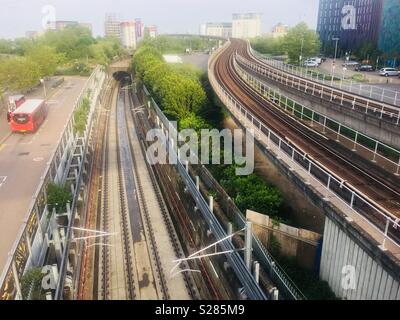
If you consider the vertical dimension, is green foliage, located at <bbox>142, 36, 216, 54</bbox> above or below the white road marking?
above

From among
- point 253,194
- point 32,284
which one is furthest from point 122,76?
point 32,284

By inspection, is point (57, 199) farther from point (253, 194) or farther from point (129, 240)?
point (253, 194)

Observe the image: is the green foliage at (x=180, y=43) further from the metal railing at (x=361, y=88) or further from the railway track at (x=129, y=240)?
the railway track at (x=129, y=240)

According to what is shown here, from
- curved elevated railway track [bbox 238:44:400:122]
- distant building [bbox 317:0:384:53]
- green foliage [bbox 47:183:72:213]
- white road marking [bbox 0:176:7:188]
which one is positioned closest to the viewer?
green foliage [bbox 47:183:72:213]

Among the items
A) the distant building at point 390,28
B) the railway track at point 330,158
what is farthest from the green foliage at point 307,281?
the distant building at point 390,28

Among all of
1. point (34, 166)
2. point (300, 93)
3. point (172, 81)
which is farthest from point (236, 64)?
point (34, 166)

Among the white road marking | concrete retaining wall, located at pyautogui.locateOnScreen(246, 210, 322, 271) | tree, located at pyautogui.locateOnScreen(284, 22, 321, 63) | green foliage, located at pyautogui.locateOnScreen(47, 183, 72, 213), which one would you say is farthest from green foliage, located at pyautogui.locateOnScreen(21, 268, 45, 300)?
tree, located at pyautogui.locateOnScreen(284, 22, 321, 63)

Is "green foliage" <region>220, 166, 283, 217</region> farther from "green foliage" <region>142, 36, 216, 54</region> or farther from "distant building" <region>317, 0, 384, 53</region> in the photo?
"green foliage" <region>142, 36, 216, 54</region>
